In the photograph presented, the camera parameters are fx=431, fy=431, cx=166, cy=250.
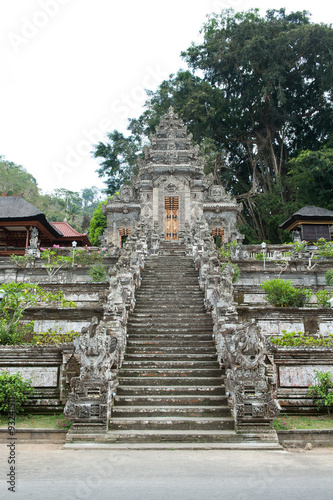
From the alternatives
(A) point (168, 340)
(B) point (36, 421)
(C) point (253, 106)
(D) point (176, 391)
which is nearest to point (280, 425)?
(D) point (176, 391)

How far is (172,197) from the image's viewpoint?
89.3ft

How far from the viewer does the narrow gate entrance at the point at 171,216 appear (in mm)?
27203

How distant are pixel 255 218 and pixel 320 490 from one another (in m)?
33.1

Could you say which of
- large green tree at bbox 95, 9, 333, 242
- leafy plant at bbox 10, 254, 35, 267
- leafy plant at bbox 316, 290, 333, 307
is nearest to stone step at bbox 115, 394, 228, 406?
leafy plant at bbox 316, 290, 333, 307

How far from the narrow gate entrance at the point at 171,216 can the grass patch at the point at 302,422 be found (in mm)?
20270

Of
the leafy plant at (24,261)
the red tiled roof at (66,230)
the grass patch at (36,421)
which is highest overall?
the red tiled roof at (66,230)

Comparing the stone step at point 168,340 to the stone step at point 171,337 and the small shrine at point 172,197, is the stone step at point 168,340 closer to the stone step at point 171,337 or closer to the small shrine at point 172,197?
the stone step at point 171,337

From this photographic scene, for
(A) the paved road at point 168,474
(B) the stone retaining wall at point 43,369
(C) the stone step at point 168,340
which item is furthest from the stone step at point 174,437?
(C) the stone step at point 168,340

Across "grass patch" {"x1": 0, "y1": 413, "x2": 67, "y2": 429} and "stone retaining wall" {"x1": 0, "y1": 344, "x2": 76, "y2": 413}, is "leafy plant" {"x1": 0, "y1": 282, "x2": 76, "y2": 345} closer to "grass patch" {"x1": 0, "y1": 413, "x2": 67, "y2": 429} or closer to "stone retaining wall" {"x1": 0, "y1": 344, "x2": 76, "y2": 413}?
"stone retaining wall" {"x1": 0, "y1": 344, "x2": 76, "y2": 413}

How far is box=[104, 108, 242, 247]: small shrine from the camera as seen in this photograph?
89.1ft

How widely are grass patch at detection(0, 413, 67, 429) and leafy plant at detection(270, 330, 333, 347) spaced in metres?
4.21

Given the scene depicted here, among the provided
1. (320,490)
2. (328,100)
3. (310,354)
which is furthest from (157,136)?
(320,490)

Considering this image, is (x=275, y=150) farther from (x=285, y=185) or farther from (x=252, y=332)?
(x=252, y=332)

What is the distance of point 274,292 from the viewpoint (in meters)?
10.8
